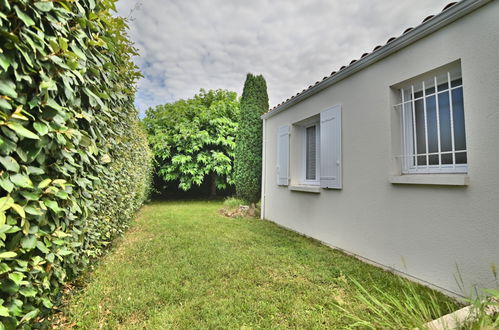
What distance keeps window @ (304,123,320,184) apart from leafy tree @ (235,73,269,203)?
3.02 m

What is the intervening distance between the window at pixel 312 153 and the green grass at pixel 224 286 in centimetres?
164

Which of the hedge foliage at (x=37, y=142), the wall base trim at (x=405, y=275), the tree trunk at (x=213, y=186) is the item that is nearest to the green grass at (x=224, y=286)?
the wall base trim at (x=405, y=275)

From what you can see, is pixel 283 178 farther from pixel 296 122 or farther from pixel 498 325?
pixel 498 325

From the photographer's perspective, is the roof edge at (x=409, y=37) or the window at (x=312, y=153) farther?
the window at (x=312, y=153)

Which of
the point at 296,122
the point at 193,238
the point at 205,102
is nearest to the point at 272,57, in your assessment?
the point at 296,122

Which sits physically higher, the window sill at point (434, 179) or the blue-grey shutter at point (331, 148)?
the blue-grey shutter at point (331, 148)

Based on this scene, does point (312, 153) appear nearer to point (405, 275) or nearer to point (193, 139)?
point (405, 275)

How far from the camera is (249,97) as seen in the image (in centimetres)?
875

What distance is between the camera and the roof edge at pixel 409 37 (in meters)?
2.40

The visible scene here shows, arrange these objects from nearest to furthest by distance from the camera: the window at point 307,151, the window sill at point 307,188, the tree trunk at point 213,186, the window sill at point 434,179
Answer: the window sill at point 434,179 < the window at point 307,151 < the window sill at point 307,188 < the tree trunk at point 213,186

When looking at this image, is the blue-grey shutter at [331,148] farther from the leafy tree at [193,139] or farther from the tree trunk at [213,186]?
the tree trunk at [213,186]

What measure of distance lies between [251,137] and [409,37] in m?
6.03

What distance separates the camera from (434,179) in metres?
2.60

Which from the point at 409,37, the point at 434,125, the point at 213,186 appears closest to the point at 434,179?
the point at 434,125
